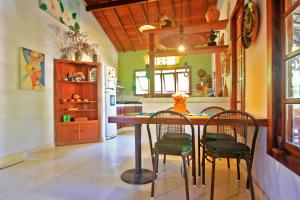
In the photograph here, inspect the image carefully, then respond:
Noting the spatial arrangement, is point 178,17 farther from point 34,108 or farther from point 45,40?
point 34,108

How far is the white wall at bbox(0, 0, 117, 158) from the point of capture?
3.33 meters

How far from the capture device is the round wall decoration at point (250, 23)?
2285mm

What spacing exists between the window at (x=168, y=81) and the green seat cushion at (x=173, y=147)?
572cm

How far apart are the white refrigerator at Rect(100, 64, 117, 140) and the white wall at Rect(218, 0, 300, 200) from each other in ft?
11.3

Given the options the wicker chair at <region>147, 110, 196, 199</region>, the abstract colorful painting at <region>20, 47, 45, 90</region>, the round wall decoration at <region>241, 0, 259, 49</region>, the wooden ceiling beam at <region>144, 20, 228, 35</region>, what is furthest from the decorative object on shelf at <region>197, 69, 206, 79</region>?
the wicker chair at <region>147, 110, 196, 199</region>

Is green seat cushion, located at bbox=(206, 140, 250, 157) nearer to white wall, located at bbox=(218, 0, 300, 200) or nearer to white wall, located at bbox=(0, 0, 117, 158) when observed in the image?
white wall, located at bbox=(218, 0, 300, 200)

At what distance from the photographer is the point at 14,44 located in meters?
3.51

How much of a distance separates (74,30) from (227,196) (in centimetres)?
503

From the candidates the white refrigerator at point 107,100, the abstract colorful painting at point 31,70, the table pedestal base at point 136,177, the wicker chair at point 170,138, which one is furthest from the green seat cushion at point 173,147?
the white refrigerator at point 107,100

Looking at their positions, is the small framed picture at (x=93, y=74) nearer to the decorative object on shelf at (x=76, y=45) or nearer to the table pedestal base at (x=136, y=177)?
the decorative object on shelf at (x=76, y=45)

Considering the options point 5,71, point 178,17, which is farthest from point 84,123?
point 178,17

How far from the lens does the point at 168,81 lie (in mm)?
8031

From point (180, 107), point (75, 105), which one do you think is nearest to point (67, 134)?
point (75, 105)

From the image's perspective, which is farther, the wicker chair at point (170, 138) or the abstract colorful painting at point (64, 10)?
the abstract colorful painting at point (64, 10)
